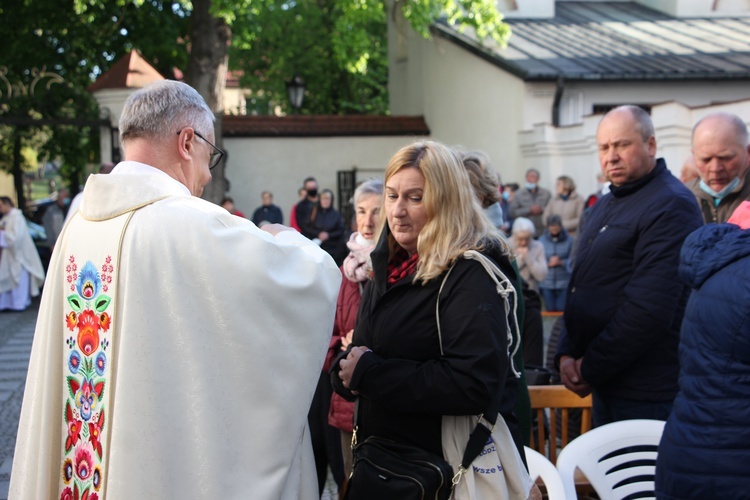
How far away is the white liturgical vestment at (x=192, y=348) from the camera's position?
245 cm

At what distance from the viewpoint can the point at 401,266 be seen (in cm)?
296

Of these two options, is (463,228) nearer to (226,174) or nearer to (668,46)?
(226,174)

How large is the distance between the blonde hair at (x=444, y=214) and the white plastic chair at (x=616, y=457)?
104cm

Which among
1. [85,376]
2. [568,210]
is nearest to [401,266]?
[85,376]

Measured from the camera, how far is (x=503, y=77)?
1759 centimetres

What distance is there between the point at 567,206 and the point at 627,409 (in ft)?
29.7

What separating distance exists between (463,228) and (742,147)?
2.05 metres

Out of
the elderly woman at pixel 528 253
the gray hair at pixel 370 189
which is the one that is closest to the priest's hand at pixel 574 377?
the gray hair at pixel 370 189

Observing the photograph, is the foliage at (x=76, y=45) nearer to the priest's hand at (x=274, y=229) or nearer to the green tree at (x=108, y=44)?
the green tree at (x=108, y=44)

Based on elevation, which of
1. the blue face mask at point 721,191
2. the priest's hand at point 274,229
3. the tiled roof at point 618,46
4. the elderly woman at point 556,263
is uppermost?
the tiled roof at point 618,46

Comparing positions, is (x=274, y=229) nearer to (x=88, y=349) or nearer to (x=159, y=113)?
(x=159, y=113)

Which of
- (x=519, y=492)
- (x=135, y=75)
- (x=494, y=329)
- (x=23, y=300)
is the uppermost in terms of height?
(x=135, y=75)

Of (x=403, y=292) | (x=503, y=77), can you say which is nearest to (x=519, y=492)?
(x=403, y=292)

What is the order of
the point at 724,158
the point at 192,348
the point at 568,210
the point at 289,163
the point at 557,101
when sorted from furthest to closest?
the point at 289,163, the point at 557,101, the point at 568,210, the point at 724,158, the point at 192,348
